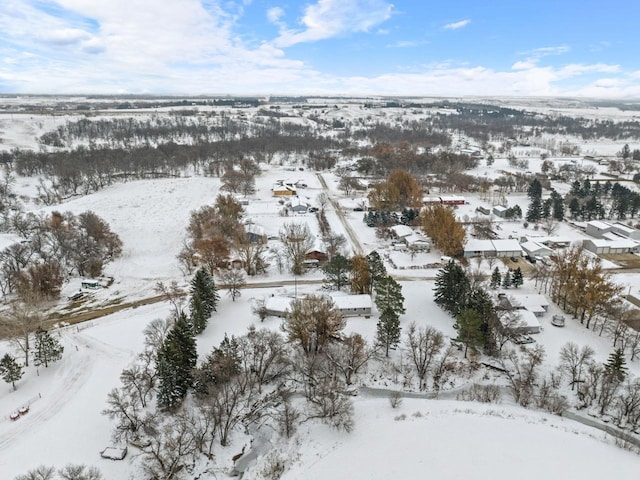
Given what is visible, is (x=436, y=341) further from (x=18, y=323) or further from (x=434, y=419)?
(x=18, y=323)

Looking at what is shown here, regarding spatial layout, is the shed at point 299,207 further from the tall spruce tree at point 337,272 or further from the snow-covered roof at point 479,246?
the tall spruce tree at point 337,272

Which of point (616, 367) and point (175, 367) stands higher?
point (175, 367)

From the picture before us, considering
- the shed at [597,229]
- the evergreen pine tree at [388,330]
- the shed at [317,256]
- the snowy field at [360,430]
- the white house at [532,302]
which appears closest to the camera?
the snowy field at [360,430]

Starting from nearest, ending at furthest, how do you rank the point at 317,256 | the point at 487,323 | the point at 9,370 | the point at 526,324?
the point at 9,370 → the point at 487,323 → the point at 526,324 → the point at 317,256

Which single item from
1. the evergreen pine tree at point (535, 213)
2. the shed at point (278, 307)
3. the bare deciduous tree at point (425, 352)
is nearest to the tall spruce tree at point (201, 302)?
the shed at point (278, 307)

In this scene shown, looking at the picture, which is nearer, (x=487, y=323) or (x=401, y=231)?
(x=487, y=323)

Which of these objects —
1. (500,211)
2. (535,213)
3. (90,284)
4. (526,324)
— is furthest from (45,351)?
(535,213)

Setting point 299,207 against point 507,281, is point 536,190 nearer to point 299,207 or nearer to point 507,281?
point 507,281
